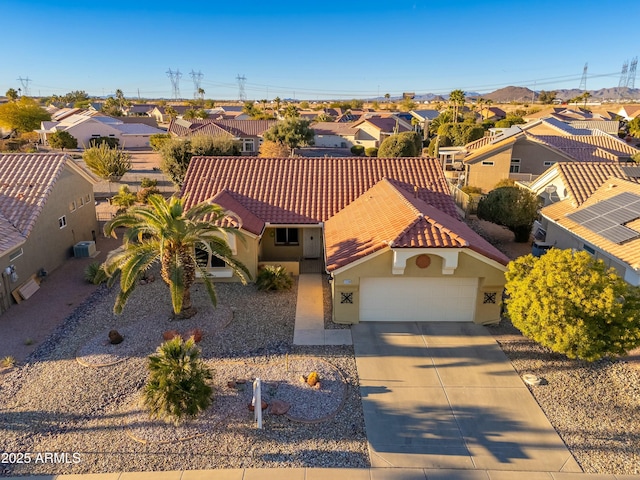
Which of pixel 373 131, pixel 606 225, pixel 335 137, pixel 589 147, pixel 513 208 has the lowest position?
pixel 335 137

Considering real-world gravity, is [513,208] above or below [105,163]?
below

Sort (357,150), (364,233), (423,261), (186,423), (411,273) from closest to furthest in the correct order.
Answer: (186,423) → (423,261) → (411,273) → (364,233) → (357,150)

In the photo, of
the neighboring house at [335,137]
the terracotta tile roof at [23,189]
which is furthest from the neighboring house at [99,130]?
the terracotta tile roof at [23,189]

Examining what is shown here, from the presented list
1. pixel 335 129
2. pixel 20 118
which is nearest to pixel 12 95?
pixel 20 118

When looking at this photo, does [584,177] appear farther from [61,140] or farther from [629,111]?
[629,111]

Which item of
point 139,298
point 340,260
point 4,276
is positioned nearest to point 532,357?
point 340,260

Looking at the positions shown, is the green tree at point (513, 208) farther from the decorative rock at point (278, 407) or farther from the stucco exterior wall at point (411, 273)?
the decorative rock at point (278, 407)

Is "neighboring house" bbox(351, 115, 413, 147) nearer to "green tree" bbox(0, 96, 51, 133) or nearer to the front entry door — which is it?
the front entry door

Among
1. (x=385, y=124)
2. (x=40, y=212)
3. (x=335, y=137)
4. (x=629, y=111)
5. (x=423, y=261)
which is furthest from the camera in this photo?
(x=629, y=111)
